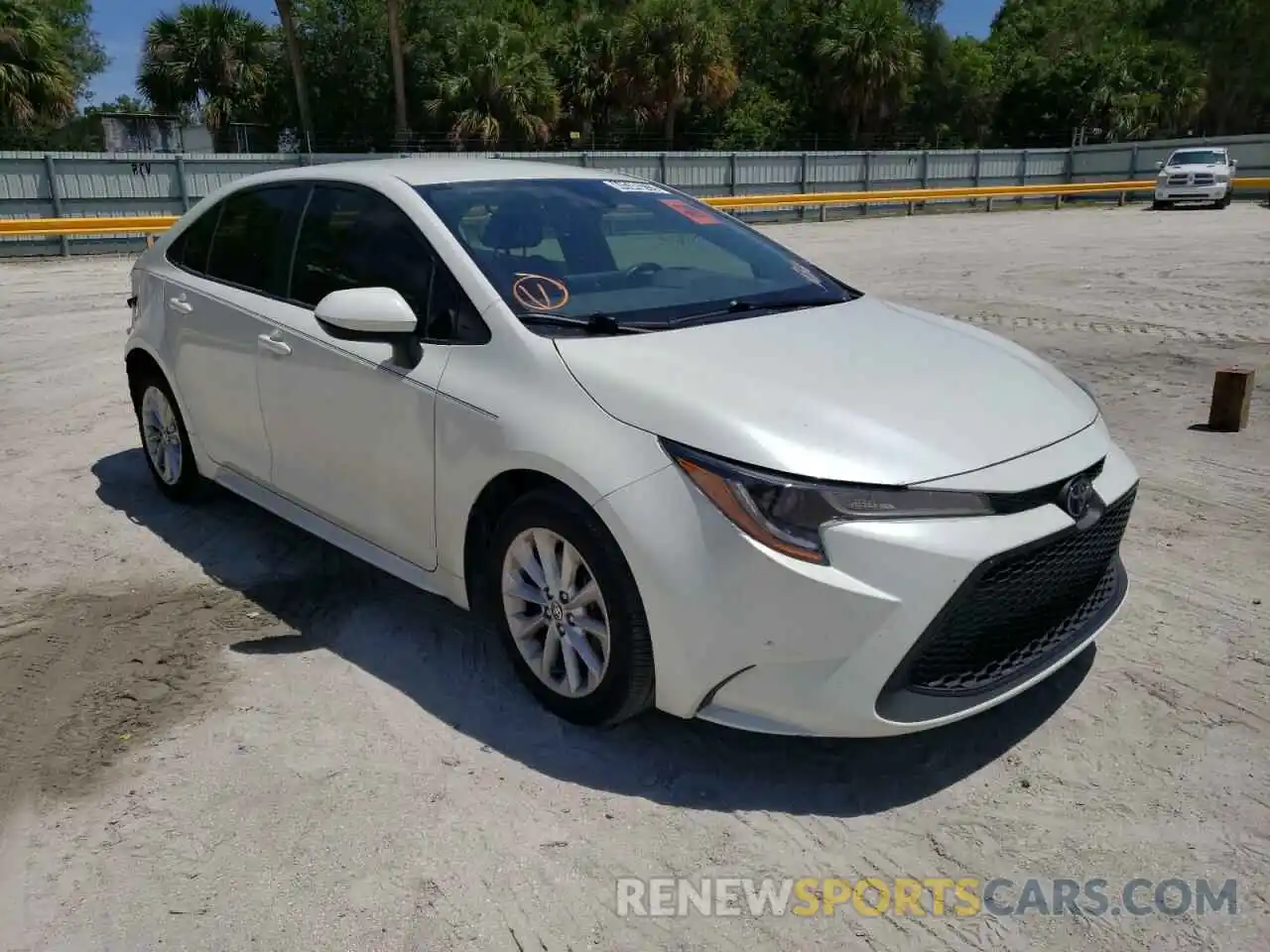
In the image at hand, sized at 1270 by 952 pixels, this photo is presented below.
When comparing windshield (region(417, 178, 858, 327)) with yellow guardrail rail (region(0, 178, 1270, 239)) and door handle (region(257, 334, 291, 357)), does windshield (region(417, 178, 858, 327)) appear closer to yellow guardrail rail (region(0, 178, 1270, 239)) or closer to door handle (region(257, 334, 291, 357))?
door handle (region(257, 334, 291, 357))

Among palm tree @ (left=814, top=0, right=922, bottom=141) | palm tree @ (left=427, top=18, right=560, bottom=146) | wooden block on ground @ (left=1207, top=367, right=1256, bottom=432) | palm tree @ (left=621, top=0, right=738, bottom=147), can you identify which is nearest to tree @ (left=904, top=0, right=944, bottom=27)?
palm tree @ (left=814, top=0, right=922, bottom=141)

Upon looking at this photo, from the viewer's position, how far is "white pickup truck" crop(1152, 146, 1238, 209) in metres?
28.2

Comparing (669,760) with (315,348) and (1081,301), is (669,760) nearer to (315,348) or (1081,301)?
(315,348)

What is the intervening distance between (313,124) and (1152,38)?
39.5 meters

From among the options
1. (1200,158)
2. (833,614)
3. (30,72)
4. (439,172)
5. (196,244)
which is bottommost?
(833,614)

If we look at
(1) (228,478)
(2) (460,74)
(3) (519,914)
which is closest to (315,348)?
(1) (228,478)

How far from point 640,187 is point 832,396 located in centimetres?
185

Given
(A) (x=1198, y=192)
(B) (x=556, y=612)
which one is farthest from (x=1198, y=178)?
(B) (x=556, y=612)

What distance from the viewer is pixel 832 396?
10.0ft

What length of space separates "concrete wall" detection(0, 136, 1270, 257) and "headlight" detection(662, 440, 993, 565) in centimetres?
1926

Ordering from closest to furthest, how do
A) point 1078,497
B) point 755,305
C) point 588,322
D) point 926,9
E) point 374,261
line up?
1. point 1078,497
2. point 588,322
3. point 755,305
4. point 374,261
5. point 926,9

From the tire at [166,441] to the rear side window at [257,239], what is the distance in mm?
762

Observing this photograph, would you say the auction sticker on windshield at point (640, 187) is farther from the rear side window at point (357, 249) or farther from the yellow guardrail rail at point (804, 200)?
the yellow guardrail rail at point (804, 200)

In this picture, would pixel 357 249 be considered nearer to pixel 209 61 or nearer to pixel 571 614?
pixel 571 614
